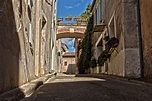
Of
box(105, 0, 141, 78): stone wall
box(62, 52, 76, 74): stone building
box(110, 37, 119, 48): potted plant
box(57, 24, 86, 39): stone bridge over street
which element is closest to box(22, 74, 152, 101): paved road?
box(105, 0, 141, 78): stone wall

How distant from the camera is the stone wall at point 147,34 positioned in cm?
651

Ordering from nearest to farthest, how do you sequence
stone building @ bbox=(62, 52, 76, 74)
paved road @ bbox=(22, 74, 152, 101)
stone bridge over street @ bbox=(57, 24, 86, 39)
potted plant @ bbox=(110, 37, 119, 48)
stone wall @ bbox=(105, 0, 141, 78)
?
paved road @ bbox=(22, 74, 152, 101) < stone wall @ bbox=(105, 0, 141, 78) < potted plant @ bbox=(110, 37, 119, 48) < stone bridge over street @ bbox=(57, 24, 86, 39) < stone building @ bbox=(62, 52, 76, 74)

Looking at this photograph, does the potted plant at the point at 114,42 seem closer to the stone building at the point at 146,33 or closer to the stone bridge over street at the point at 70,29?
the stone building at the point at 146,33

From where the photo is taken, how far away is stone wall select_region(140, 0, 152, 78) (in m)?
6.51

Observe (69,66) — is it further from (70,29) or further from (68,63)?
(70,29)

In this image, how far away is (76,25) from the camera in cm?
2636

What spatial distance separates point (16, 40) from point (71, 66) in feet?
127

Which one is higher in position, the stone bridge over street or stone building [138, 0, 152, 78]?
the stone bridge over street

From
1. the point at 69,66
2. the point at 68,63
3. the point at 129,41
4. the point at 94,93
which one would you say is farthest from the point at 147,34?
the point at 68,63

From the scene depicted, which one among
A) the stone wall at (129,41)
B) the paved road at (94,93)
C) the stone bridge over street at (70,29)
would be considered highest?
the stone bridge over street at (70,29)

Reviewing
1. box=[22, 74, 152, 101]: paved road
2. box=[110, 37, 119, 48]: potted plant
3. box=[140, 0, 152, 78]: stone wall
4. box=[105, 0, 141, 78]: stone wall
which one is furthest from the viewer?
box=[110, 37, 119, 48]: potted plant

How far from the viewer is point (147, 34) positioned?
6793 millimetres

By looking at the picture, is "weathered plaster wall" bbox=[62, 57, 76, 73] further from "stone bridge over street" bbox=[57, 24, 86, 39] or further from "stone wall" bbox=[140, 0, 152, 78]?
"stone wall" bbox=[140, 0, 152, 78]

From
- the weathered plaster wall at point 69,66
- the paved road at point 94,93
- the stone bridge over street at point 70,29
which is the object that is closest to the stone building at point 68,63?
the weathered plaster wall at point 69,66
